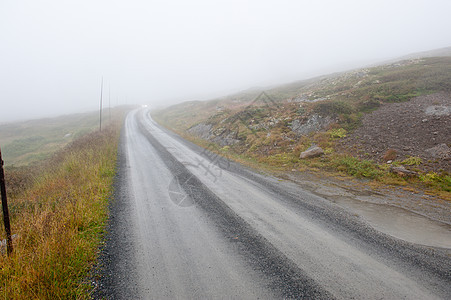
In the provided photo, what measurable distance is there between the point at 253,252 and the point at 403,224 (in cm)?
450

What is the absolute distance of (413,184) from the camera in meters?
8.22

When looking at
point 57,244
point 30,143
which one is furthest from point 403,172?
point 30,143

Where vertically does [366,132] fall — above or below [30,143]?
below

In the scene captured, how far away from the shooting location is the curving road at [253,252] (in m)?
3.44

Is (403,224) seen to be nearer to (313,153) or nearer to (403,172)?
(403,172)

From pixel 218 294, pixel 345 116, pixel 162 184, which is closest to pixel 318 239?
pixel 218 294

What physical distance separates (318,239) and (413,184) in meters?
6.38

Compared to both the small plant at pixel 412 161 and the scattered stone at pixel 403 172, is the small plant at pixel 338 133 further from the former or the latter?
the scattered stone at pixel 403 172

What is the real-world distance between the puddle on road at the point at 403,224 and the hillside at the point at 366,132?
9.38 ft

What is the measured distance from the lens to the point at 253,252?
14.5 feet

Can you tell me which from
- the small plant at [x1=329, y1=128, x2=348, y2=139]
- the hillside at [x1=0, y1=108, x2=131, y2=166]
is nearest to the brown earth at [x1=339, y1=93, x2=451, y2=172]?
the small plant at [x1=329, y1=128, x2=348, y2=139]

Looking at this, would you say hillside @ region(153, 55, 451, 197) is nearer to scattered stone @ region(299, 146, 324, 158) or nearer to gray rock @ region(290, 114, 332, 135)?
gray rock @ region(290, 114, 332, 135)

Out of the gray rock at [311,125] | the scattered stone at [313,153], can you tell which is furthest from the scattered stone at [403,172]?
the gray rock at [311,125]

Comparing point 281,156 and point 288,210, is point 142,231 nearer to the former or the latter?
point 288,210
